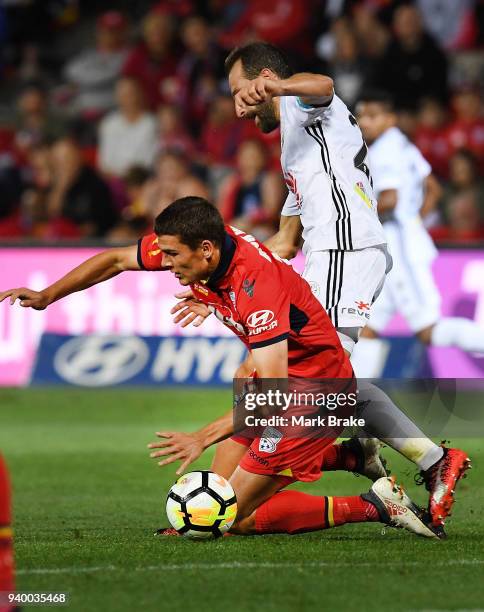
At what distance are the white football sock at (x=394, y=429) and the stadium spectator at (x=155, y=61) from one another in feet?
38.3

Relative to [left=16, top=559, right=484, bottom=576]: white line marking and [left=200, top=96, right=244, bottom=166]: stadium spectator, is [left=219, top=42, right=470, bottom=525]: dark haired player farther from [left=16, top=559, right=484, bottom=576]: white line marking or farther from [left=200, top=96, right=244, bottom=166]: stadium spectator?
[left=200, top=96, right=244, bottom=166]: stadium spectator

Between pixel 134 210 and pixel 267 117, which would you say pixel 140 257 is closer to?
pixel 267 117

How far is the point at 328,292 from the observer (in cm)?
716

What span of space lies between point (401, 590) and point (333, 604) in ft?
1.25

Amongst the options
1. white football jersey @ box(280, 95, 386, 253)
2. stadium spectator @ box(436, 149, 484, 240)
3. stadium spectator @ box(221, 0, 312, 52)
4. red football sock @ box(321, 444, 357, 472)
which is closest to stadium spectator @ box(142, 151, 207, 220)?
stadium spectator @ box(221, 0, 312, 52)

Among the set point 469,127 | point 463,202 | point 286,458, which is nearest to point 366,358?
point 463,202

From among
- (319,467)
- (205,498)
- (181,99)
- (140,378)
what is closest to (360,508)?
(319,467)

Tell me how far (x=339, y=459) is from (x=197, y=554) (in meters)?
1.34

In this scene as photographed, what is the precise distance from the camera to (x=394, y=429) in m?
6.91

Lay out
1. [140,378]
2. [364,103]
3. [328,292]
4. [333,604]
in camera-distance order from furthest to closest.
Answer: [140,378] → [364,103] → [328,292] → [333,604]

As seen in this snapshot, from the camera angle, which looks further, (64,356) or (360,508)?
(64,356)

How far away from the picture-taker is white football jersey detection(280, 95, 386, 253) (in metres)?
7.20

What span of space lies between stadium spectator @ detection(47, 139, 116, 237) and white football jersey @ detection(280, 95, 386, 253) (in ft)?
29.6

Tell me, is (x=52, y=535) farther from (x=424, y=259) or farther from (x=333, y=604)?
(x=424, y=259)
